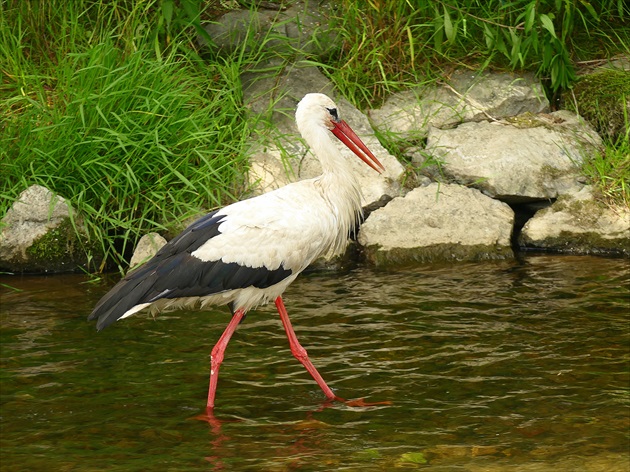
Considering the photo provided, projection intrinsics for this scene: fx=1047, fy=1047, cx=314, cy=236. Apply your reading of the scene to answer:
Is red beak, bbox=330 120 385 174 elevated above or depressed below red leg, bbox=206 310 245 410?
above

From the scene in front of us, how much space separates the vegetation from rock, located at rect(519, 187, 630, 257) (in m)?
0.20

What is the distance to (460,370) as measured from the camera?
16.7 ft

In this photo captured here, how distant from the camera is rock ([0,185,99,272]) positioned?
677 cm

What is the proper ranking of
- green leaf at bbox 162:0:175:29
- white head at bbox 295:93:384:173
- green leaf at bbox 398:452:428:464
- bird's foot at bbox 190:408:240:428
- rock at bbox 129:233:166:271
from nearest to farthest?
1. green leaf at bbox 398:452:428:464
2. bird's foot at bbox 190:408:240:428
3. white head at bbox 295:93:384:173
4. rock at bbox 129:233:166:271
5. green leaf at bbox 162:0:175:29

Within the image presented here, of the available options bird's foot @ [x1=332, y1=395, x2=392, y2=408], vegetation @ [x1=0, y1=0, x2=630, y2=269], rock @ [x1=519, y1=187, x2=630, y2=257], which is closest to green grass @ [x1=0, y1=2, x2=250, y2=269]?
vegetation @ [x1=0, y1=0, x2=630, y2=269]

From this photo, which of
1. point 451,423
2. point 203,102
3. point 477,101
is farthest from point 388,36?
point 451,423

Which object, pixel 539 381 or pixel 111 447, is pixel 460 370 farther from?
pixel 111 447

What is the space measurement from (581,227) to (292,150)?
206 cm

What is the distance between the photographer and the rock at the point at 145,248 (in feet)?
21.8

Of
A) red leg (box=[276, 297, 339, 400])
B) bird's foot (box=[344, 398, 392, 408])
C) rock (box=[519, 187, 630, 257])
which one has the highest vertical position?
rock (box=[519, 187, 630, 257])

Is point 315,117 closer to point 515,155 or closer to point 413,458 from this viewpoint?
point 413,458

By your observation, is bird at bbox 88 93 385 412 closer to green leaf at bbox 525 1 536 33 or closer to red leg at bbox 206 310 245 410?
→ red leg at bbox 206 310 245 410

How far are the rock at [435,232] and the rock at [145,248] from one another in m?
1.37

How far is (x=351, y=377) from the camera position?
5.10 metres
